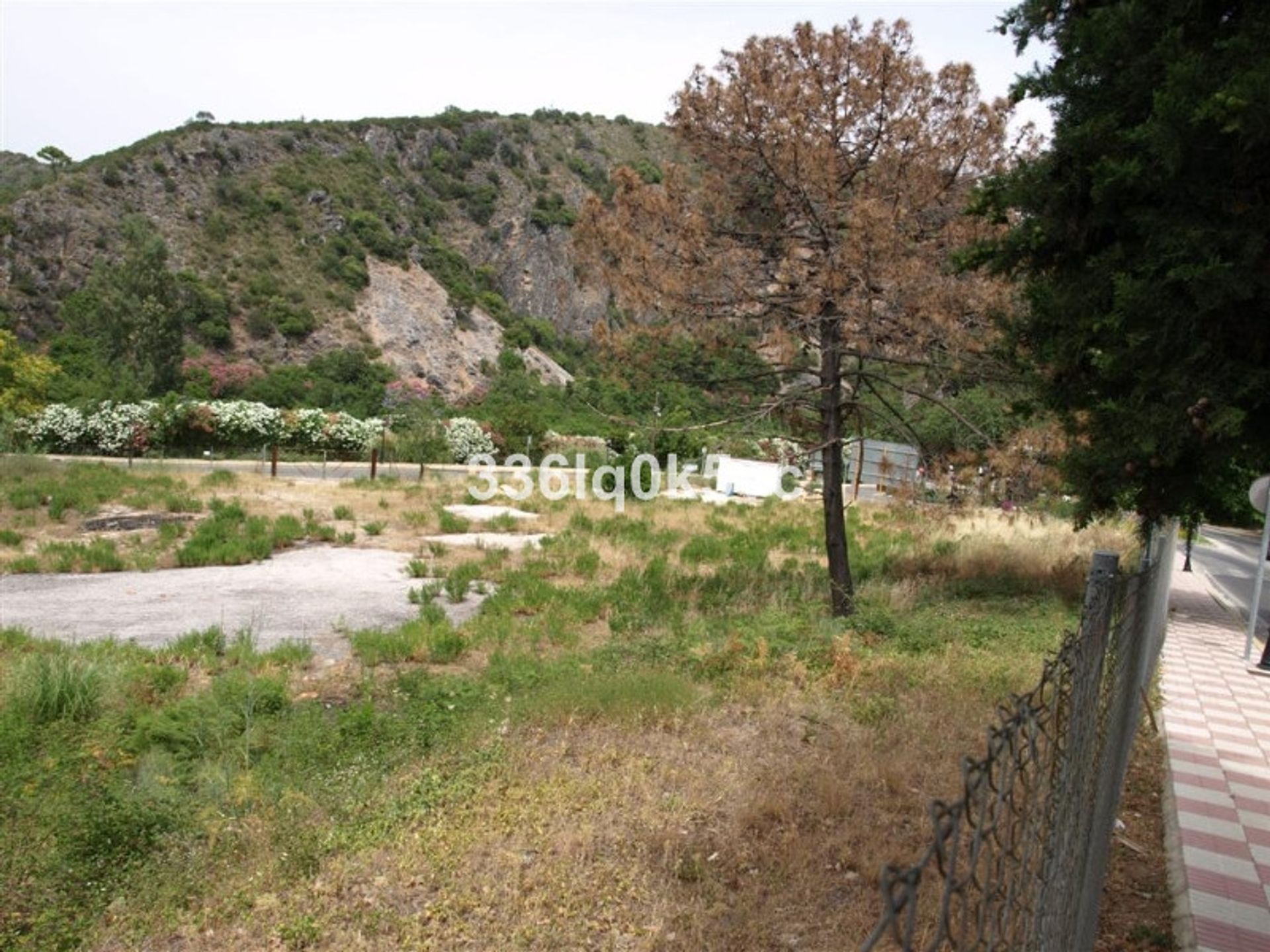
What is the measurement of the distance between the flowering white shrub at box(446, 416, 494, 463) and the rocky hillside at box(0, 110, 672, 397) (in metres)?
8.56

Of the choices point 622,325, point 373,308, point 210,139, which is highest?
point 210,139

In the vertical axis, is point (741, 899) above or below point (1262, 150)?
below

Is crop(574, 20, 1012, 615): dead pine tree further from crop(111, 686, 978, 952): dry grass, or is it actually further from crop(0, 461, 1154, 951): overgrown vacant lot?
crop(111, 686, 978, 952): dry grass

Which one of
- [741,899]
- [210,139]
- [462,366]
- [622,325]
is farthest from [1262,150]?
[210,139]

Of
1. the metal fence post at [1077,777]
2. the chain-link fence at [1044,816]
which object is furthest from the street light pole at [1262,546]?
the metal fence post at [1077,777]

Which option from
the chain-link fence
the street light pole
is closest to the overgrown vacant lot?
the chain-link fence

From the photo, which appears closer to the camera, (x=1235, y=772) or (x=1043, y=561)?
(x=1235, y=772)

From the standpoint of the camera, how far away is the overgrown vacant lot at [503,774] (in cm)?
346

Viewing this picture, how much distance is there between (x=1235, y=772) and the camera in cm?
554

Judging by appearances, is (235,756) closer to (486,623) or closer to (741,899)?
(741,899)

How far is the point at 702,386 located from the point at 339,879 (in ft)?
24.5

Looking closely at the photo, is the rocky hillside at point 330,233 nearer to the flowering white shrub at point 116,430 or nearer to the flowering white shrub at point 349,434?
the flowering white shrub at point 349,434

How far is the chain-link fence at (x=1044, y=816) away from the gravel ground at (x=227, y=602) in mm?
6256

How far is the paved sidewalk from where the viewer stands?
3682 mm
